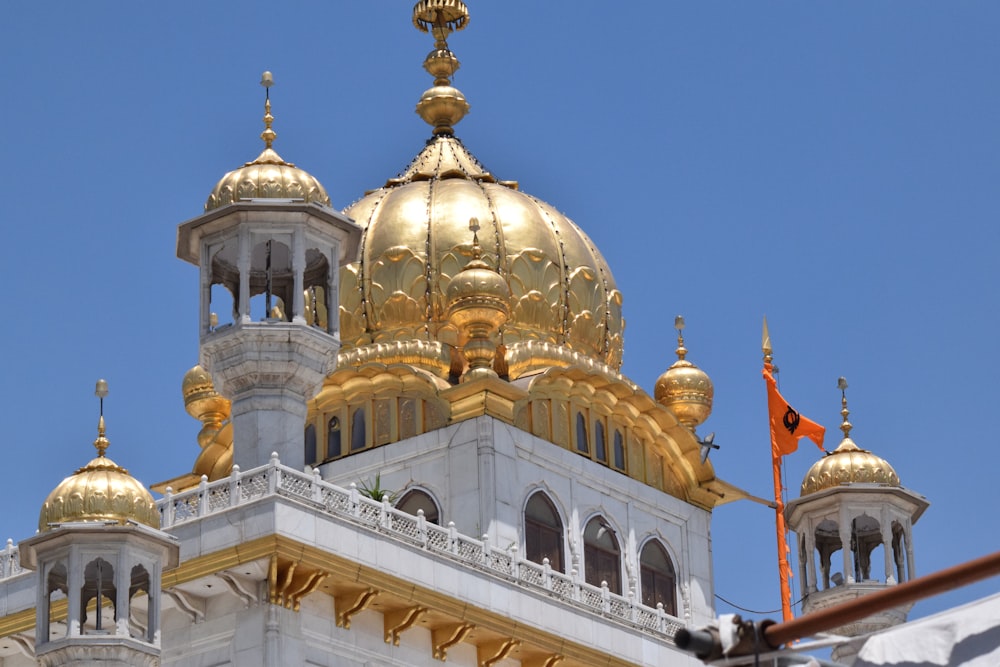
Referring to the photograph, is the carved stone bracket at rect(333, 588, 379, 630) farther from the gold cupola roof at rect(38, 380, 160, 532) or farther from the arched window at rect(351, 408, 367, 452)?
the arched window at rect(351, 408, 367, 452)

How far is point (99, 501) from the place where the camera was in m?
27.1

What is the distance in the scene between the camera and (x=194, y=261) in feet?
104

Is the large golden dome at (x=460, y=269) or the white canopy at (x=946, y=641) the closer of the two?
the white canopy at (x=946, y=641)

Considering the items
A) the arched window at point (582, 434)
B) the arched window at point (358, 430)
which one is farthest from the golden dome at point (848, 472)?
the arched window at point (358, 430)

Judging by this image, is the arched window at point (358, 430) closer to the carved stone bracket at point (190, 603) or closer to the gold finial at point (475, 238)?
the gold finial at point (475, 238)

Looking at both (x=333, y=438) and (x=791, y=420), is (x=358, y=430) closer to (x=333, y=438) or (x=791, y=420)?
(x=333, y=438)

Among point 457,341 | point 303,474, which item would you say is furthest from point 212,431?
point 303,474

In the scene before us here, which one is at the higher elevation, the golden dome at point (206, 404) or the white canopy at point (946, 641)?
the golden dome at point (206, 404)

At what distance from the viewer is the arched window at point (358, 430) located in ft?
117

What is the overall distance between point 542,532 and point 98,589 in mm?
9846

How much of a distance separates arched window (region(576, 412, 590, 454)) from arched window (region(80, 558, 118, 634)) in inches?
423

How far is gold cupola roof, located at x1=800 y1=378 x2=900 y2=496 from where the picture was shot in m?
36.9

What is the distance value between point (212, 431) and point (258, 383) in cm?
911

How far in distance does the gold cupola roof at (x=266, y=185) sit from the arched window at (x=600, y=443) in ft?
24.3
